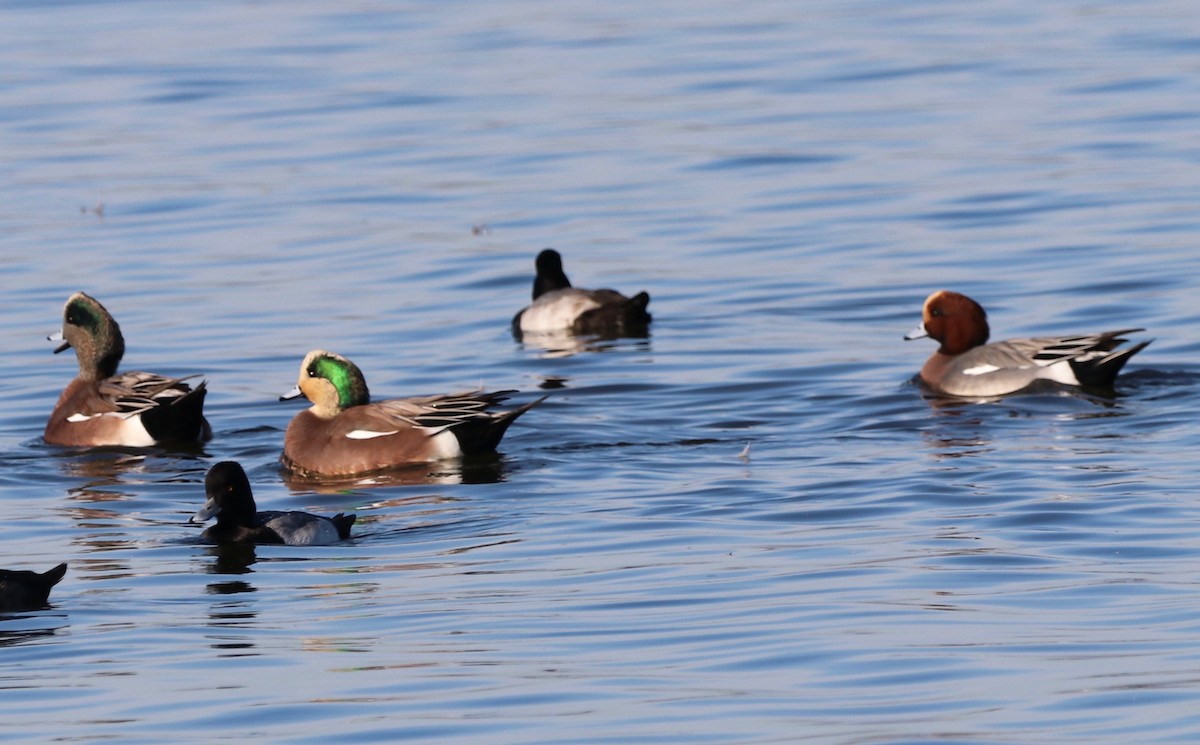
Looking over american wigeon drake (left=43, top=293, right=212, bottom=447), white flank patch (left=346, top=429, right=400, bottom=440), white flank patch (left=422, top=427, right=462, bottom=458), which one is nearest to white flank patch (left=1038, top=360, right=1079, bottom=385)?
white flank patch (left=422, top=427, right=462, bottom=458)

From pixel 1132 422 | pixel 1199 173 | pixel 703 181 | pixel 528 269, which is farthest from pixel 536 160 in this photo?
pixel 1132 422

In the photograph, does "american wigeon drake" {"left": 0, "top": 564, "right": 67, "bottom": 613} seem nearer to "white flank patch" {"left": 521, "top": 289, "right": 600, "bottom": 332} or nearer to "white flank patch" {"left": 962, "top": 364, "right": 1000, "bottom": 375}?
"white flank patch" {"left": 962, "top": 364, "right": 1000, "bottom": 375}

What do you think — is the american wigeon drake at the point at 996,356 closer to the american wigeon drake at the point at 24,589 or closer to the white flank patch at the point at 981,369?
the white flank patch at the point at 981,369

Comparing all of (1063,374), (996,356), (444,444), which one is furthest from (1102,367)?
(444,444)

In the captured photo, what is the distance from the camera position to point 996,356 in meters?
Answer: 15.9

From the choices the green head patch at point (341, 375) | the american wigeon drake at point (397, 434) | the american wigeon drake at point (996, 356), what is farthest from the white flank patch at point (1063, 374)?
the green head patch at point (341, 375)

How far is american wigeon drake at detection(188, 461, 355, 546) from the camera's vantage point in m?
11.4

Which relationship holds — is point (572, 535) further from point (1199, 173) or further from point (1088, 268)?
point (1199, 173)

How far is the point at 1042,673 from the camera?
26.4 feet

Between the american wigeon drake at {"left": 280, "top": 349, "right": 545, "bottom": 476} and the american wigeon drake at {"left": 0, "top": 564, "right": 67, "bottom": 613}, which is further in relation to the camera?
the american wigeon drake at {"left": 280, "top": 349, "right": 545, "bottom": 476}

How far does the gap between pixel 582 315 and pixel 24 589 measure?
32.8 feet

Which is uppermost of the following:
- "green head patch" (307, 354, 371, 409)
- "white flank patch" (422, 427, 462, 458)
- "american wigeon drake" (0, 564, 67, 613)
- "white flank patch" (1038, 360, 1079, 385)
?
"green head patch" (307, 354, 371, 409)

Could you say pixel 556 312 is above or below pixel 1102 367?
above

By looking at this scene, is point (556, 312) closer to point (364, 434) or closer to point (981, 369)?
point (981, 369)
